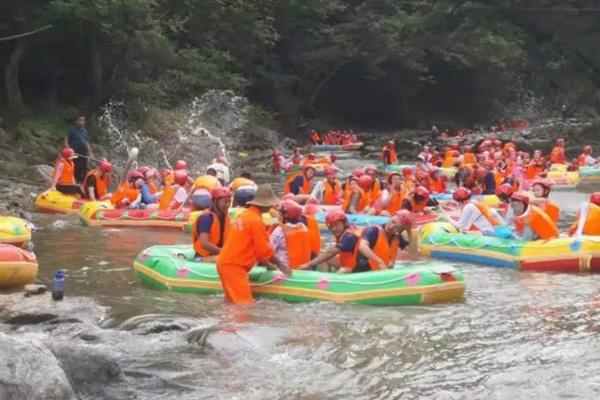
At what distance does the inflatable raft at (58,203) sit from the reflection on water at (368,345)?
6.13 m

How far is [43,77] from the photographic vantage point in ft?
91.9

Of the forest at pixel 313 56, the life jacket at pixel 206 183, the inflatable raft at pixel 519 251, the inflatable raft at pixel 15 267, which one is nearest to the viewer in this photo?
the inflatable raft at pixel 15 267

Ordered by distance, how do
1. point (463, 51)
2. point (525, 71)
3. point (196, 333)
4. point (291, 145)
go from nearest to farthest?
point (196, 333) < point (291, 145) < point (463, 51) < point (525, 71)

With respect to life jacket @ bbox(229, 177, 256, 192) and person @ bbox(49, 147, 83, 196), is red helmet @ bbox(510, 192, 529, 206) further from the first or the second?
person @ bbox(49, 147, 83, 196)

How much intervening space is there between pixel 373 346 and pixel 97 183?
413 inches

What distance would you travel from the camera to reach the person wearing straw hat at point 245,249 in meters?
8.73

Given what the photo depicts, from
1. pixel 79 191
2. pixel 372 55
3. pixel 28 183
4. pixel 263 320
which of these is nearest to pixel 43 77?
pixel 28 183

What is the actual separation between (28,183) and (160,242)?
23.1 feet

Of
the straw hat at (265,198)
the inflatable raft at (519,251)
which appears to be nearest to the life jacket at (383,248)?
the straw hat at (265,198)

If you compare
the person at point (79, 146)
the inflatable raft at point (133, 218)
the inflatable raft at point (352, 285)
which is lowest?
the inflatable raft at point (352, 285)

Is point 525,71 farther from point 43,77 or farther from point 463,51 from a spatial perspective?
Answer: point 43,77

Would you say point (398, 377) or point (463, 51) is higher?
point (463, 51)

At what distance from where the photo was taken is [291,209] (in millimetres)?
9664

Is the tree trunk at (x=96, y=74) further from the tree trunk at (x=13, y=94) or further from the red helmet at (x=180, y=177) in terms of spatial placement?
the red helmet at (x=180, y=177)
